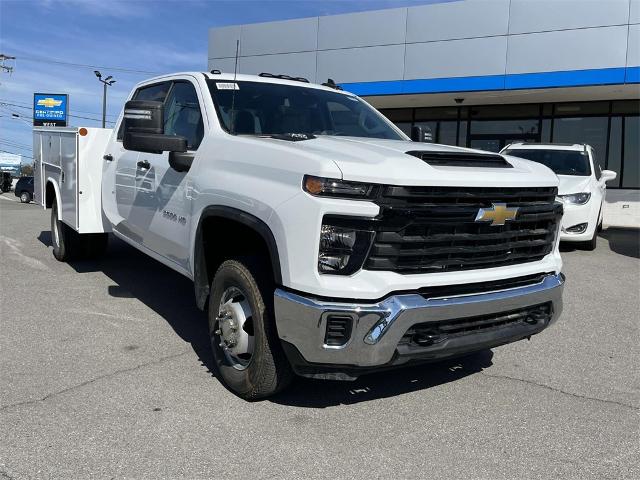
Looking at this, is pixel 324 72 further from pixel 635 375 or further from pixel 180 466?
pixel 180 466

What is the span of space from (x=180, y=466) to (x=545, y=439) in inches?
75.9

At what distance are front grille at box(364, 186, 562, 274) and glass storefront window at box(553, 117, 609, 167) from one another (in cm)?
1485

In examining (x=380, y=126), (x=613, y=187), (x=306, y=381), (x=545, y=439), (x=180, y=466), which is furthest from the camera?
(x=613, y=187)

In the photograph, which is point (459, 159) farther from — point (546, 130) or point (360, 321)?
point (546, 130)

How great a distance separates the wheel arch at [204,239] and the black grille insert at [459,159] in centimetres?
93

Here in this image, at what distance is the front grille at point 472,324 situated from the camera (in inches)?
119

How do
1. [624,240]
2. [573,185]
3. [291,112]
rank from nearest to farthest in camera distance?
[291,112] < [573,185] < [624,240]

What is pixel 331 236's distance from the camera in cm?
290

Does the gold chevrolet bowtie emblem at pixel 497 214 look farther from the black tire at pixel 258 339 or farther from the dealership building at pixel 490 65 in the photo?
the dealership building at pixel 490 65

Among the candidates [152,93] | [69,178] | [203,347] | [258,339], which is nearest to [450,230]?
[258,339]

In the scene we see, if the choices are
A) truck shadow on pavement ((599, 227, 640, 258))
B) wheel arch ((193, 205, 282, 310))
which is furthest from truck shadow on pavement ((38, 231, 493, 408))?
truck shadow on pavement ((599, 227, 640, 258))

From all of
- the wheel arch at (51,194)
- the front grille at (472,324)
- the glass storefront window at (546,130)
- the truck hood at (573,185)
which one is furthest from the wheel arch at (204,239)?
the glass storefront window at (546,130)

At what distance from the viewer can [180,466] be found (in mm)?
2801

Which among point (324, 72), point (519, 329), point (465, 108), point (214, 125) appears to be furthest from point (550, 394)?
point (465, 108)
